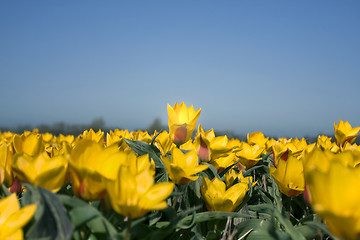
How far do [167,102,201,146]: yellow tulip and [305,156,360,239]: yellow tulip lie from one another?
1045 millimetres

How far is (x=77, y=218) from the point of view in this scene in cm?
94

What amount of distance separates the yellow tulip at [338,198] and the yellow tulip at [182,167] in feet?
1.87

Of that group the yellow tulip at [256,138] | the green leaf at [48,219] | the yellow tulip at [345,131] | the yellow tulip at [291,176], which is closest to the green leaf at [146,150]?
the yellow tulip at [291,176]

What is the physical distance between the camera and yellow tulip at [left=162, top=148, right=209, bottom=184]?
4.33 ft

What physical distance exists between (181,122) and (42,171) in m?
1.04

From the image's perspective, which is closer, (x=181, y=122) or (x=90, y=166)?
(x=90, y=166)

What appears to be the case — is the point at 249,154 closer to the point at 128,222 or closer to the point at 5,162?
the point at 128,222

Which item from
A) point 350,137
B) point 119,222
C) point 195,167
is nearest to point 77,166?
point 119,222

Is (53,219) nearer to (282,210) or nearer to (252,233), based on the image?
(252,233)

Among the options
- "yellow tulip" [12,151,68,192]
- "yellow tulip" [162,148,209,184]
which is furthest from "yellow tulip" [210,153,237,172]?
"yellow tulip" [12,151,68,192]

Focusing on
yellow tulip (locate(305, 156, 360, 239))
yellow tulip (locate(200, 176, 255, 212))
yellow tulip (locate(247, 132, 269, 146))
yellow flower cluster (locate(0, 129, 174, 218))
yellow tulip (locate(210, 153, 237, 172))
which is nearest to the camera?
yellow tulip (locate(305, 156, 360, 239))

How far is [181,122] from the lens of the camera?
1.93 meters

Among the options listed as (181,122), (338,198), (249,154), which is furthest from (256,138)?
(338,198)

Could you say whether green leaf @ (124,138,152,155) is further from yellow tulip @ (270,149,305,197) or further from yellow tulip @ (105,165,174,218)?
yellow tulip @ (105,165,174,218)
